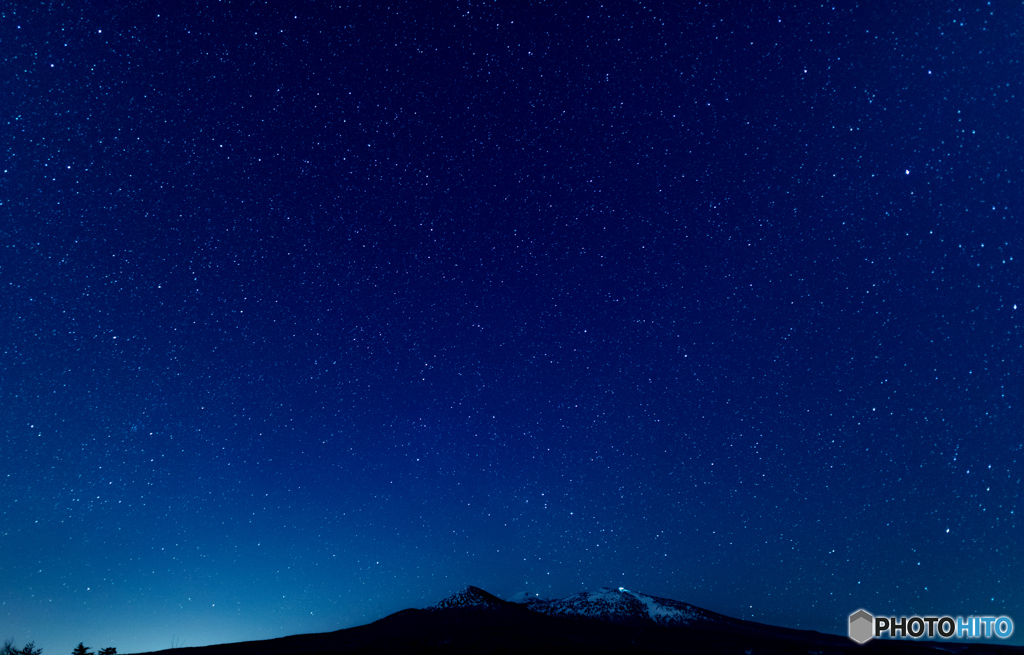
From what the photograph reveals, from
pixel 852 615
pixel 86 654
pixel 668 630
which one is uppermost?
pixel 852 615

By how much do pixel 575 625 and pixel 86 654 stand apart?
286 feet

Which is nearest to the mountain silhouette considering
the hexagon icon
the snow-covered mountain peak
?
the snow-covered mountain peak

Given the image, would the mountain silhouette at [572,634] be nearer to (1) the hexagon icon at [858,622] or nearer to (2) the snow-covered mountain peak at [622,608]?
(2) the snow-covered mountain peak at [622,608]

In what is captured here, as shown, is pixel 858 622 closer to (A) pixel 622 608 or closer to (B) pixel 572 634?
(B) pixel 572 634

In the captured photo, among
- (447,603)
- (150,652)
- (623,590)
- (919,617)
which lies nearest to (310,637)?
(150,652)

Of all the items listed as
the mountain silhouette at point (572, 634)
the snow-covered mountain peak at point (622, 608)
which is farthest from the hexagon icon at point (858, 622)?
the snow-covered mountain peak at point (622, 608)

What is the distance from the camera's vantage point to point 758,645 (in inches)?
3784

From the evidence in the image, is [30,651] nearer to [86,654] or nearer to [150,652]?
[86,654]

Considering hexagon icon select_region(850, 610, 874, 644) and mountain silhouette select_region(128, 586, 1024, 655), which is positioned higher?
hexagon icon select_region(850, 610, 874, 644)

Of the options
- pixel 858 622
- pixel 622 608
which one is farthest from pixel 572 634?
→ pixel 858 622

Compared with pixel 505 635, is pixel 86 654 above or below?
above

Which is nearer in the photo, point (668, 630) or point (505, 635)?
point (505, 635)

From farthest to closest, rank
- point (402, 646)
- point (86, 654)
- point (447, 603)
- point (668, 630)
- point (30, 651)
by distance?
point (447, 603)
point (668, 630)
point (402, 646)
point (86, 654)
point (30, 651)

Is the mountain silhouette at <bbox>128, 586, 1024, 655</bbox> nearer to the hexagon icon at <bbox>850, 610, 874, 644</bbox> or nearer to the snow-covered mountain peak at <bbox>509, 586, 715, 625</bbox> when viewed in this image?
the snow-covered mountain peak at <bbox>509, 586, 715, 625</bbox>
